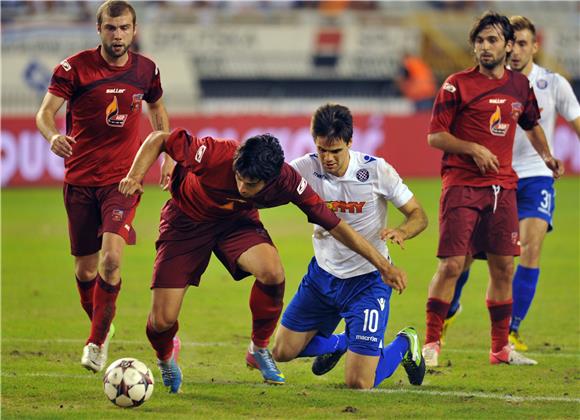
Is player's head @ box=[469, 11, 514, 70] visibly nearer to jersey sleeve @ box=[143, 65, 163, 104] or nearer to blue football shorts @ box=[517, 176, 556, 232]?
blue football shorts @ box=[517, 176, 556, 232]

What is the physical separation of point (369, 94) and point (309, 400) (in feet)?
102

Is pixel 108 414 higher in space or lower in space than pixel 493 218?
lower

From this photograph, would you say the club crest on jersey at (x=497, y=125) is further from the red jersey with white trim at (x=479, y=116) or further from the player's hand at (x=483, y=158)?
the player's hand at (x=483, y=158)

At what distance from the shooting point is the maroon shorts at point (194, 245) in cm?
722

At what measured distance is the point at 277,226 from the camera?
65.1ft

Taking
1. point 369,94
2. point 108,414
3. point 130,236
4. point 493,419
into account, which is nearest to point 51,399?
point 108,414

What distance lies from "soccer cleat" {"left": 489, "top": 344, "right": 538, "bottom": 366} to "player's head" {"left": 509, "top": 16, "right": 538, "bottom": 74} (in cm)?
241

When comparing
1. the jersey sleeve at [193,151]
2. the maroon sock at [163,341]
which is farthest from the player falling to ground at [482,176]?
the maroon sock at [163,341]

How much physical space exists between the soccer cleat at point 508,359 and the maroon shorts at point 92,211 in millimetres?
2794

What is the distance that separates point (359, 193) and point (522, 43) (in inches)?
100

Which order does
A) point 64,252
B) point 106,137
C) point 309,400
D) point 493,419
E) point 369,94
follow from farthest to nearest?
point 369,94, point 64,252, point 106,137, point 309,400, point 493,419

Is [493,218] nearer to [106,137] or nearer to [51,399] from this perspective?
[106,137]

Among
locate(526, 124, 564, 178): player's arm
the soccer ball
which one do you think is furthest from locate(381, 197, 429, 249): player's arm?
locate(526, 124, 564, 178): player's arm

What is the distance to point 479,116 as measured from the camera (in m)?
8.27
